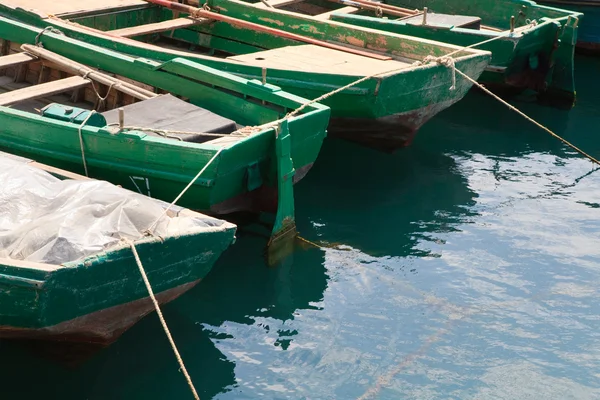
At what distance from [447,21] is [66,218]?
680 centimetres

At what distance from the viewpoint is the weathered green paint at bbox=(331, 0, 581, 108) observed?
10664 millimetres

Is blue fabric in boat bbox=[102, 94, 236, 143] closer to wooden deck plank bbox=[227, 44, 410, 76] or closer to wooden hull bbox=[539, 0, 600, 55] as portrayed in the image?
wooden deck plank bbox=[227, 44, 410, 76]

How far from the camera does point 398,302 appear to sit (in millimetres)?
7398

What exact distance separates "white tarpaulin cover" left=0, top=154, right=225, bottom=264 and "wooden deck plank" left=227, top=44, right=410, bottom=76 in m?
3.17

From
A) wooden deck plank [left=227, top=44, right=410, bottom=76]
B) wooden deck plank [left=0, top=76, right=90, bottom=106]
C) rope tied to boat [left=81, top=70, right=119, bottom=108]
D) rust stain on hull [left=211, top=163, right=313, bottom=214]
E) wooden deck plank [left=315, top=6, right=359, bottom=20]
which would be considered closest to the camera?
rust stain on hull [left=211, top=163, right=313, bottom=214]

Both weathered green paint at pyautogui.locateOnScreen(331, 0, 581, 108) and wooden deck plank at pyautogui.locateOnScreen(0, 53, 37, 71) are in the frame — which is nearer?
wooden deck plank at pyautogui.locateOnScreen(0, 53, 37, 71)

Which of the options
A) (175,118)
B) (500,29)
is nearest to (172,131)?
(175,118)

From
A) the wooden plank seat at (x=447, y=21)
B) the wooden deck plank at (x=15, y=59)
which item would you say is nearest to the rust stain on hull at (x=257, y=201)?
the wooden deck plank at (x=15, y=59)

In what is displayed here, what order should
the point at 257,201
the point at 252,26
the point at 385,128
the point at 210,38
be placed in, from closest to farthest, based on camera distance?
the point at 257,201 < the point at 385,128 < the point at 252,26 < the point at 210,38

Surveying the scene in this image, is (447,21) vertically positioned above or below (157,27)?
above

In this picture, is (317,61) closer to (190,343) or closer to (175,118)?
(175,118)

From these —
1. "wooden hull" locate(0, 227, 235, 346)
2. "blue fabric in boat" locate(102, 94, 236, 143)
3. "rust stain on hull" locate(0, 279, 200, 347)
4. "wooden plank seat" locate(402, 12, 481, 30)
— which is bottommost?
"rust stain on hull" locate(0, 279, 200, 347)

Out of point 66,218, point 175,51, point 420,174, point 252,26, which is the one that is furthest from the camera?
point 252,26

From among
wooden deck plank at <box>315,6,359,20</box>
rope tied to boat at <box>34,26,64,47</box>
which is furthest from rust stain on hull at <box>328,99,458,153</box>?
rope tied to boat at <box>34,26,64,47</box>
